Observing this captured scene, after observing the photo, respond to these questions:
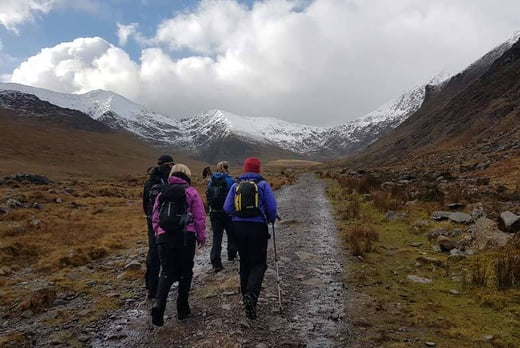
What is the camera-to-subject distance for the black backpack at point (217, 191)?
10.8 meters

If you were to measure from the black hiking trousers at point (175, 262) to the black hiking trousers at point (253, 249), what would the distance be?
2.99ft

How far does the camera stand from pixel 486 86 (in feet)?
281

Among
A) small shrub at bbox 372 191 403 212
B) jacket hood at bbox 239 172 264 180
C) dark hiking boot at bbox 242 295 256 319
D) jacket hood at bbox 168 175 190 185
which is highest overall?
jacket hood at bbox 239 172 264 180

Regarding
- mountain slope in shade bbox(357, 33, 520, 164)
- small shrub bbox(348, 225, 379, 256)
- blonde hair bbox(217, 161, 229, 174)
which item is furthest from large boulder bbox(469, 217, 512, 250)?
mountain slope in shade bbox(357, 33, 520, 164)

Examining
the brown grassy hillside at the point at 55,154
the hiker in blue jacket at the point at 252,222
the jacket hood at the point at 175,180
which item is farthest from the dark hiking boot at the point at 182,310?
the brown grassy hillside at the point at 55,154

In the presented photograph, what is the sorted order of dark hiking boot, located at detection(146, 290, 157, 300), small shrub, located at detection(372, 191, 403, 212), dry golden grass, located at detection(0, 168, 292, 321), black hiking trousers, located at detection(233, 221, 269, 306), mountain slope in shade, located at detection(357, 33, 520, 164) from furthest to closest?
mountain slope in shade, located at detection(357, 33, 520, 164), small shrub, located at detection(372, 191, 403, 212), dry golden grass, located at detection(0, 168, 292, 321), dark hiking boot, located at detection(146, 290, 157, 300), black hiking trousers, located at detection(233, 221, 269, 306)

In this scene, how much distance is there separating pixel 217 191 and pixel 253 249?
3597 mm

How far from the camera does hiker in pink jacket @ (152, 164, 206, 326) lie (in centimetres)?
714

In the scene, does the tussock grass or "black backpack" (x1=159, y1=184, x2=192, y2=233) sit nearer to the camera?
the tussock grass

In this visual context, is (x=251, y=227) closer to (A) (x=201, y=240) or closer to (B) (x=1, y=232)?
(A) (x=201, y=240)

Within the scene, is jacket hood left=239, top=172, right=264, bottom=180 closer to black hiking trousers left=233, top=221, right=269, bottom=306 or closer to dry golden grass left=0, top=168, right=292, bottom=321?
black hiking trousers left=233, top=221, right=269, bottom=306

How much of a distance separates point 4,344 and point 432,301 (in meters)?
7.58

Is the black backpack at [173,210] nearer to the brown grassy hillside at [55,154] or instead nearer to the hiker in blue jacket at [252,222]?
the hiker in blue jacket at [252,222]

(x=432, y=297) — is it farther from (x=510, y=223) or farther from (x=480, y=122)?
(x=480, y=122)
